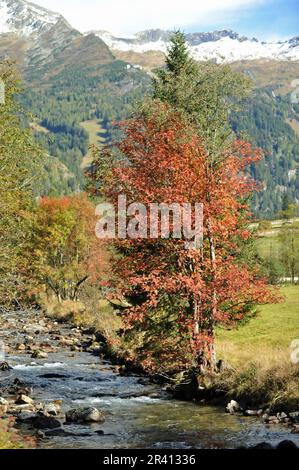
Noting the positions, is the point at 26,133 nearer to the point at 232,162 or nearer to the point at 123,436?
the point at 232,162

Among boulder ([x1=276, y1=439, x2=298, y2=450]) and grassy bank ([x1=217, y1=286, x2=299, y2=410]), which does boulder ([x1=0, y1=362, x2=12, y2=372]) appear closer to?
grassy bank ([x1=217, y1=286, x2=299, y2=410])

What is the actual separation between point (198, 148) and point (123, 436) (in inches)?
571

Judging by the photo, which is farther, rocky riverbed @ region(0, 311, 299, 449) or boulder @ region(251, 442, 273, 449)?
rocky riverbed @ region(0, 311, 299, 449)

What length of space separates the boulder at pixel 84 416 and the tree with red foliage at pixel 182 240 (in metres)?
4.51

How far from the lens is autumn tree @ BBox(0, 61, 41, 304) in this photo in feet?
89.5

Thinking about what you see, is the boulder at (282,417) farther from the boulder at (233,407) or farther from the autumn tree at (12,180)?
the autumn tree at (12,180)

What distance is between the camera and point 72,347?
160 feet

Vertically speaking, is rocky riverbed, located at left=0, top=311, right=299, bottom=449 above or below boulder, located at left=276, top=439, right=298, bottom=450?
below

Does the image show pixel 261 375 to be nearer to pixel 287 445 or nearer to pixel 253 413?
pixel 253 413

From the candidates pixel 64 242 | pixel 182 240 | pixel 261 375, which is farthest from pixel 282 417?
pixel 64 242

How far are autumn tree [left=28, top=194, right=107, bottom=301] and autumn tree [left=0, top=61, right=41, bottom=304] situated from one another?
44680 mm

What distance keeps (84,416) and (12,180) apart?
11.9 metres

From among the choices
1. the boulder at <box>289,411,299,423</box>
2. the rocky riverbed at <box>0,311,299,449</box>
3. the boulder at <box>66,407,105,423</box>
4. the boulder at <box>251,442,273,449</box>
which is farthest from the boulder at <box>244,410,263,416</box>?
the boulder at <box>66,407,105,423</box>
